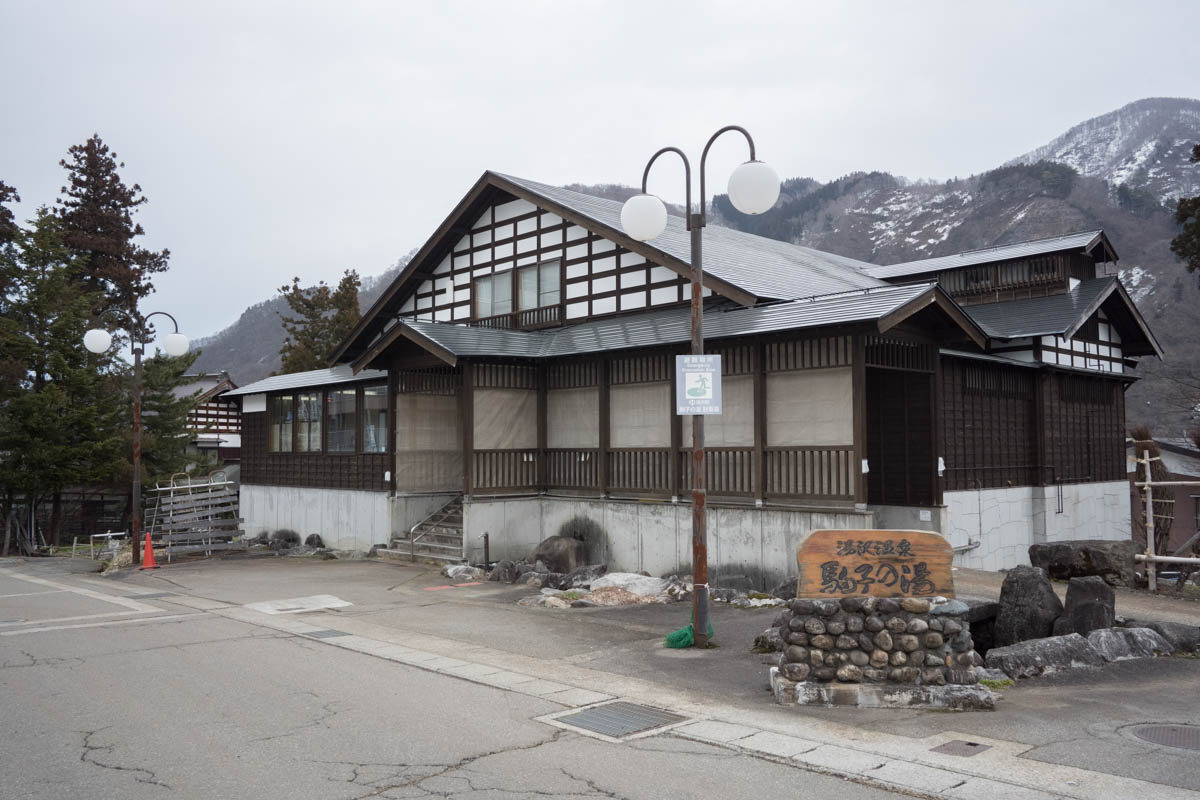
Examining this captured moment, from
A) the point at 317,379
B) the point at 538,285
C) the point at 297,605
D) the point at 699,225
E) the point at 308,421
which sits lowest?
the point at 297,605

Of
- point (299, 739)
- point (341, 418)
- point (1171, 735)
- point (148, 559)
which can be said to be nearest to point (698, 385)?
point (1171, 735)

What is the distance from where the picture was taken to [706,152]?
10.0m

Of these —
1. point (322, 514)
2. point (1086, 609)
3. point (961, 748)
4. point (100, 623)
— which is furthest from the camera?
point (322, 514)

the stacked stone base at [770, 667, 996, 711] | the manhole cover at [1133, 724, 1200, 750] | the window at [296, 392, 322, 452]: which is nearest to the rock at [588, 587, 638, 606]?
the stacked stone base at [770, 667, 996, 711]

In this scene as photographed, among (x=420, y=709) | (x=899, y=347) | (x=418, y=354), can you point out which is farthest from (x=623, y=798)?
(x=418, y=354)

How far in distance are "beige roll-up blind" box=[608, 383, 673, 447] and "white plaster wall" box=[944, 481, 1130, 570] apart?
5.33 meters

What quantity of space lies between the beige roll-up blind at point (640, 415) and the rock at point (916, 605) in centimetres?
851

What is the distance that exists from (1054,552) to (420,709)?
35.1 feet

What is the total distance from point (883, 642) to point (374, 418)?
16041 millimetres

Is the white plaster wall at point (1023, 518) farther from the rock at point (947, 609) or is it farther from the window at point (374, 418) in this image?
the window at point (374, 418)

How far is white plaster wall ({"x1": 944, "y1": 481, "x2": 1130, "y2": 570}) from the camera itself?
54.0 ft

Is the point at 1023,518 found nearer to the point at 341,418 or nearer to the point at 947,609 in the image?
the point at 947,609

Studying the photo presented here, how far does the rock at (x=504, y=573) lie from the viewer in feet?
52.1

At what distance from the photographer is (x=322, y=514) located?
22766 millimetres
